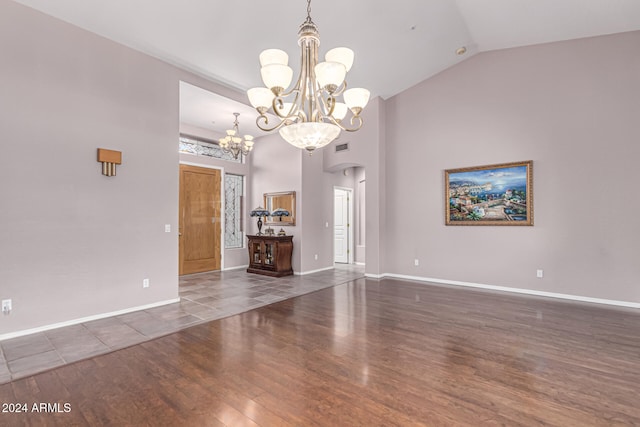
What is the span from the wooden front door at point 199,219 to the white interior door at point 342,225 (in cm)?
323

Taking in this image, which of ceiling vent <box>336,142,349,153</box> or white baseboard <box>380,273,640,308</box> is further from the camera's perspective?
ceiling vent <box>336,142,349,153</box>

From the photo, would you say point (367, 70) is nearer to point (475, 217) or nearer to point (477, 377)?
point (475, 217)

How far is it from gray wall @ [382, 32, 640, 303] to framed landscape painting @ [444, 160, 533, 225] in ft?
0.41

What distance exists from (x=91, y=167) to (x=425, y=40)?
17.1ft

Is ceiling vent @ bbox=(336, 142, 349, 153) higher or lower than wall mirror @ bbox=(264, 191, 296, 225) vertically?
higher

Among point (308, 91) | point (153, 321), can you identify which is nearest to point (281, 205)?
point (153, 321)

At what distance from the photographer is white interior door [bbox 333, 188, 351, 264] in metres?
8.70

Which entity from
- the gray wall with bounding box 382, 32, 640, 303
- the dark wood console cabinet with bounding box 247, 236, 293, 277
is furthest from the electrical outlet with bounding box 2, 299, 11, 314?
the gray wall with bounding box 382, 32, 640, 303

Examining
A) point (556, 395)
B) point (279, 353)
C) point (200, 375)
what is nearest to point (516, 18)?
point (556, 395)

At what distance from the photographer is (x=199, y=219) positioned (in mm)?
7070

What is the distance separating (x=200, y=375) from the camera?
2.50 m

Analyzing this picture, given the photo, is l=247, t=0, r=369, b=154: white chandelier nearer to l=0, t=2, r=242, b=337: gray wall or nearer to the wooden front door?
l=0, t=2, r=242, b=337: gray wall

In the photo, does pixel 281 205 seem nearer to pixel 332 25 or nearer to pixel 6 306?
pixel 332 25

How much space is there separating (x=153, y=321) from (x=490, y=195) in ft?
18.5
